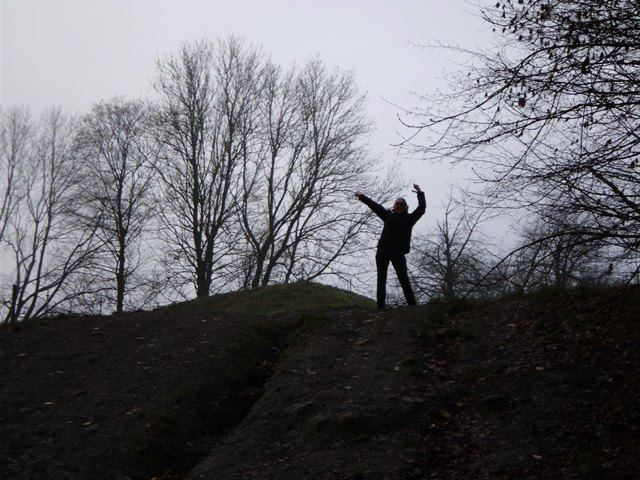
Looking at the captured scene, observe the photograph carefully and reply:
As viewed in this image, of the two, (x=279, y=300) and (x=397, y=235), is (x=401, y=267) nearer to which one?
(x=397, y=235)

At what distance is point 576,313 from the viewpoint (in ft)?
26.8

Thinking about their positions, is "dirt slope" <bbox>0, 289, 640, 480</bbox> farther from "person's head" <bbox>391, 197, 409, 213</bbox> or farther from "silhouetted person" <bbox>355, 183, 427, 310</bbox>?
"person's head" <bbox>391, 197, 409, 213</bbox>

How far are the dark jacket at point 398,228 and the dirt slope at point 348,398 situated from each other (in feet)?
3.64

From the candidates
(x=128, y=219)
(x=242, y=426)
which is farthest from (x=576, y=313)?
(x=128, y=219)

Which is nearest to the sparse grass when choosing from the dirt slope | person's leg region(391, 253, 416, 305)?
person's leg region(391, 253, 416, 305)

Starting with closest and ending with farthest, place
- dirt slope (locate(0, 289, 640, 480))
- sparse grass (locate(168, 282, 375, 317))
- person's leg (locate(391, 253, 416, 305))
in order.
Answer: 1. dirt slope (locate(0, 289, 640, 480))
2. person's leg (locate(391, 253, 416, 305))
3. sparse grass (locate(168, 282, 375, 317))

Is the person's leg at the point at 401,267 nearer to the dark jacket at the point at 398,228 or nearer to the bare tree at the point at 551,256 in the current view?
the dark jacket at the point at 398,228

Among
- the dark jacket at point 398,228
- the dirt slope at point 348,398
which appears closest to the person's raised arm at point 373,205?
the dark jacket at point 398,228

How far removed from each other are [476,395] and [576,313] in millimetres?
2378

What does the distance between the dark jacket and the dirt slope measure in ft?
3.64

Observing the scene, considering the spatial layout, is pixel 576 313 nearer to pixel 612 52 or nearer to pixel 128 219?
pixel 612 52

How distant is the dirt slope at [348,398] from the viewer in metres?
5.71

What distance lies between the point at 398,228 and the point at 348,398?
12.3 feet

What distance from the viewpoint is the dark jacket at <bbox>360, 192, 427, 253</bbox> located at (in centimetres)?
999
